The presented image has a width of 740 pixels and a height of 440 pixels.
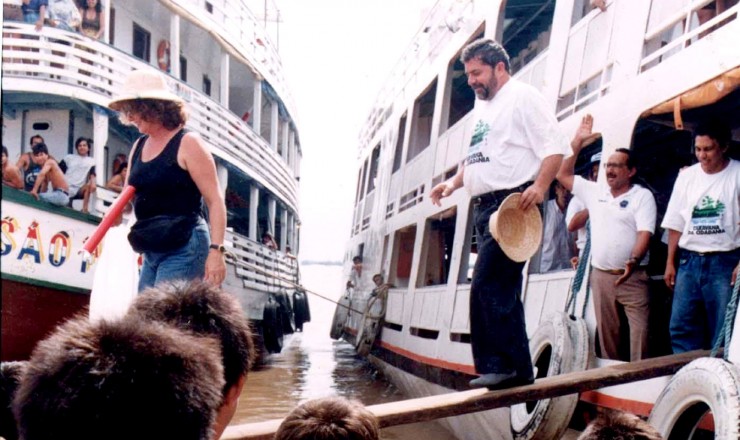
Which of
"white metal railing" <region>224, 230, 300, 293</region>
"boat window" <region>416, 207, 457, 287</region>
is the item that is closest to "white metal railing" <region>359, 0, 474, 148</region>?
"boat window" <region>416, 207, 457, 287</region>

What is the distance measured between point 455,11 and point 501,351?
3.96 meters

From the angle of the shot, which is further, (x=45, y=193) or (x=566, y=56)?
(x=45, y=193)

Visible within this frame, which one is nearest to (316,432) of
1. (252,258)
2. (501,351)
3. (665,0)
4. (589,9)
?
(501,351)

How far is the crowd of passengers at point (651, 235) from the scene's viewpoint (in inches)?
96.6

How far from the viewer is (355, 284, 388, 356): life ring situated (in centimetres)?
708

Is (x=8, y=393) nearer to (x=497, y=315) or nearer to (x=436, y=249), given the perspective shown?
(x=497, y=315)

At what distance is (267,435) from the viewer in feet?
6.70

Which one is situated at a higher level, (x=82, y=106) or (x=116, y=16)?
(x=116, y=16)

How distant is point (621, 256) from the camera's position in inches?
118

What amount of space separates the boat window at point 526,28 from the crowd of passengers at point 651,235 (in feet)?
7.61

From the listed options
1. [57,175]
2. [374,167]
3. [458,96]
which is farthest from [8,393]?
[374,167]

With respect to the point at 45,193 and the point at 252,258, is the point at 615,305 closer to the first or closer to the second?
the point at 252,258

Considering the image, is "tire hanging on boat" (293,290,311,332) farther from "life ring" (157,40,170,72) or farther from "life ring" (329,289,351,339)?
"life ring" (329,289,351,339)

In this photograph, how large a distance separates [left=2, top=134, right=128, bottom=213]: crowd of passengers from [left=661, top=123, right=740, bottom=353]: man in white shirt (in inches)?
134
